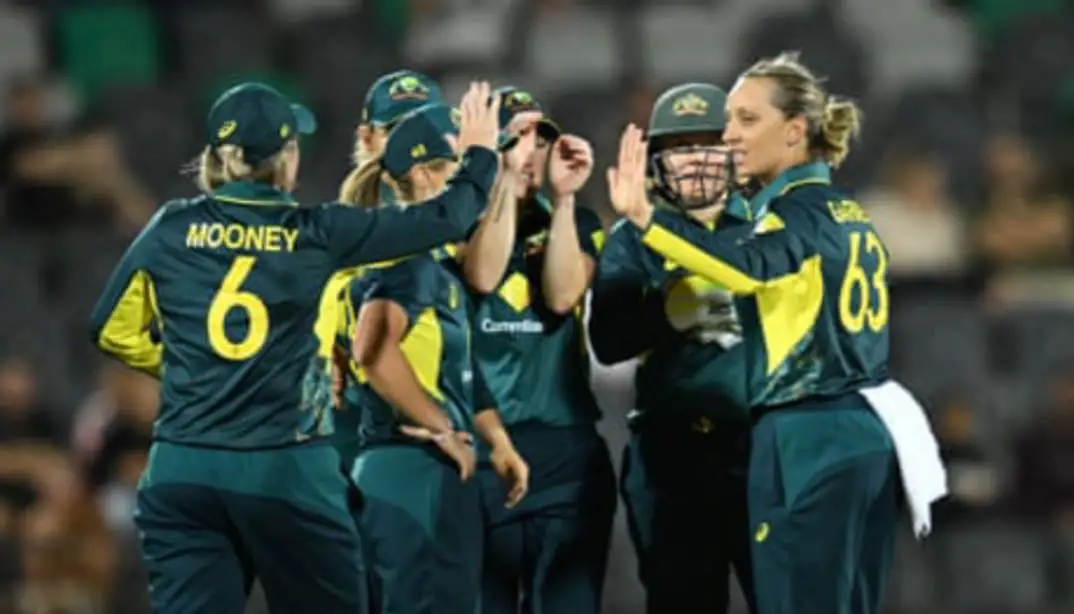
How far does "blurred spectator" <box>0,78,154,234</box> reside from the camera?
12516mm

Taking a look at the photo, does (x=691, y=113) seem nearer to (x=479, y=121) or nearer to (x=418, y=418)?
(x=479, y=121)

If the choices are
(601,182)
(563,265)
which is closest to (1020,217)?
(601,182)

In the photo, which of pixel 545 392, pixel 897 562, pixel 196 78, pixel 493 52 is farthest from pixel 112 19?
pixel 545 392

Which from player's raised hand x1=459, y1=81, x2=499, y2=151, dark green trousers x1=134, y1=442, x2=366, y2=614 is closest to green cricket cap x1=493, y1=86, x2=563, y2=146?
player's raised hand x1=459, y1=81, x2=499, y2=151

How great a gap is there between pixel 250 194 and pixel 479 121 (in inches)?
24.7

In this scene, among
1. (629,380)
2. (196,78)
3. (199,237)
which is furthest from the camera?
(196,78)

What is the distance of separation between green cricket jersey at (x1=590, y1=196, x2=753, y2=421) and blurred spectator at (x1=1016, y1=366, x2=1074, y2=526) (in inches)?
169

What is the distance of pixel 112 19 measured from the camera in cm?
1360

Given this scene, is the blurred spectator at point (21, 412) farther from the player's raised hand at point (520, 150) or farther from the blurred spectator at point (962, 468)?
the player's raised hand at point (520, 150)

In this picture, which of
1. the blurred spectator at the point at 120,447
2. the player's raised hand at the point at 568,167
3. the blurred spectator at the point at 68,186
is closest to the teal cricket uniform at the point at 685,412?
the player's raised hand at the point at 568,167

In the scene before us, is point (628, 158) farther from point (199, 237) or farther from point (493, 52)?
point (493, 52)

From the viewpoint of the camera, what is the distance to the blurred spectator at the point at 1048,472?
1144cm

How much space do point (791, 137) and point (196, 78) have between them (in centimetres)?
679

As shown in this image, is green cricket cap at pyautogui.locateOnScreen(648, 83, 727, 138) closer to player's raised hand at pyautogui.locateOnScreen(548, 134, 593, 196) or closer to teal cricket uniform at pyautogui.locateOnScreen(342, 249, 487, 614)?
player's raised hand at pyautogui.locateOnScreen(548, 134, 593, 196)
